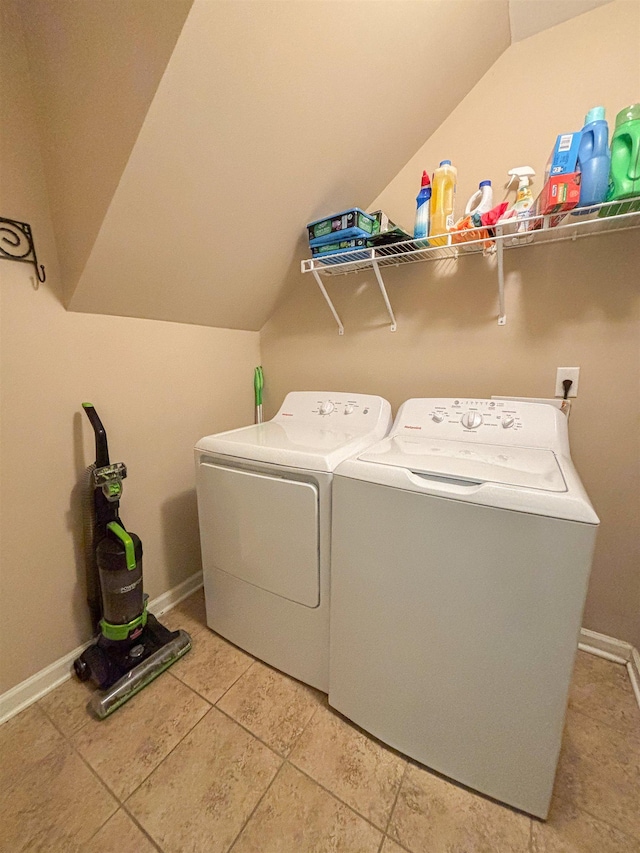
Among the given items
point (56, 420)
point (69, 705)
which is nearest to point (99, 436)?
point (56, 420)

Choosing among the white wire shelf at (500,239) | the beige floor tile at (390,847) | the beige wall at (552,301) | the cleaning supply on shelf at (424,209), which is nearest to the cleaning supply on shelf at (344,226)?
the white wire shelf at (500,239)

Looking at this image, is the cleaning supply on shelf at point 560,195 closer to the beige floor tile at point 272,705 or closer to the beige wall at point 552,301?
the beige wall at point 552,301

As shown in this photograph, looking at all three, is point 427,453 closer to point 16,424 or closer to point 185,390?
point 185,390

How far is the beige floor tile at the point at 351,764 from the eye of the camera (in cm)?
96

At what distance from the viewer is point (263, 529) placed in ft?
4.02

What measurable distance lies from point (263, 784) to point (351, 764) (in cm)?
27

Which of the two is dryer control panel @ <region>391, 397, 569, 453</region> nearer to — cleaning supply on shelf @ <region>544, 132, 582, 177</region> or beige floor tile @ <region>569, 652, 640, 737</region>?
cleaning supply on shelf @ <region>544, 132, 582, 177</region>

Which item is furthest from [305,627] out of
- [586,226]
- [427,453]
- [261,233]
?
[586,226]

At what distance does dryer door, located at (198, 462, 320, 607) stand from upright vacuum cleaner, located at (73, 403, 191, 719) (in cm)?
29

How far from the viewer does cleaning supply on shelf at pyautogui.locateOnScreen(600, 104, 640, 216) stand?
0.94 metres

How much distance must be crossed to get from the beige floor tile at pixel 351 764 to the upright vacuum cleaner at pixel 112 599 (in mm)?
639

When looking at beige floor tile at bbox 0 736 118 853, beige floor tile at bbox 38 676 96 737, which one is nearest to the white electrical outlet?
beige floor tile at bbox 0 736 118 853

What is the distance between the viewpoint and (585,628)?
1440 mm

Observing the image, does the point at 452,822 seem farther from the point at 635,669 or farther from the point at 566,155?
the point at 566,155
